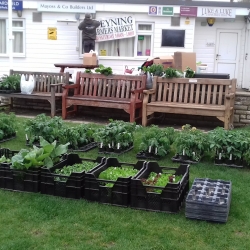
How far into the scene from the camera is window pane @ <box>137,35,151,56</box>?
1402cm

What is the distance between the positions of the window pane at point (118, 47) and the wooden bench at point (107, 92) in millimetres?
4848

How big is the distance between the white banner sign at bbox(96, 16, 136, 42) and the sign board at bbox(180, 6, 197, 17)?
1.50 m

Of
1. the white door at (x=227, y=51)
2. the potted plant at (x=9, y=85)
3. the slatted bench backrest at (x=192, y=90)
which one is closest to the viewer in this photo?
the slatted bench backrest at (x=192, y=90)

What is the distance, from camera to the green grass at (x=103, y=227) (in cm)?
358

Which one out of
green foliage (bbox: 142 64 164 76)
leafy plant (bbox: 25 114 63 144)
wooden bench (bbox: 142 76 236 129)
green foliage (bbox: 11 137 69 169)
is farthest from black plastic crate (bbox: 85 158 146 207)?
green foliage (bbox: 142 64 164 76)

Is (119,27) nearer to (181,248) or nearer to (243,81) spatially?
(243,81)

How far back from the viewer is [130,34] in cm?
1391

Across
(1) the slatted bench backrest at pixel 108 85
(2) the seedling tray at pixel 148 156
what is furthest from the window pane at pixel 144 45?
(2) the seedling tray at pixel 148 156

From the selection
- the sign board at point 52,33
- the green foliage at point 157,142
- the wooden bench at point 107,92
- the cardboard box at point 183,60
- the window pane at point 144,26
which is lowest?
the green foliage at point 157,142

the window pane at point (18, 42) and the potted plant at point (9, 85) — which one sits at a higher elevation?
the window pane at point (18, 42)

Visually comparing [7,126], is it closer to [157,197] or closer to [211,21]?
[157,197]

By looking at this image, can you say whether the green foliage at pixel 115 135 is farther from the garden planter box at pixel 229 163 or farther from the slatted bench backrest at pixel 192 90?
the slatted bench backrest at pixel 192 90

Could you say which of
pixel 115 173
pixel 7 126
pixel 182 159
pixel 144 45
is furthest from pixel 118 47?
pixel 115 173

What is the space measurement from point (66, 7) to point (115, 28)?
1.62 m
